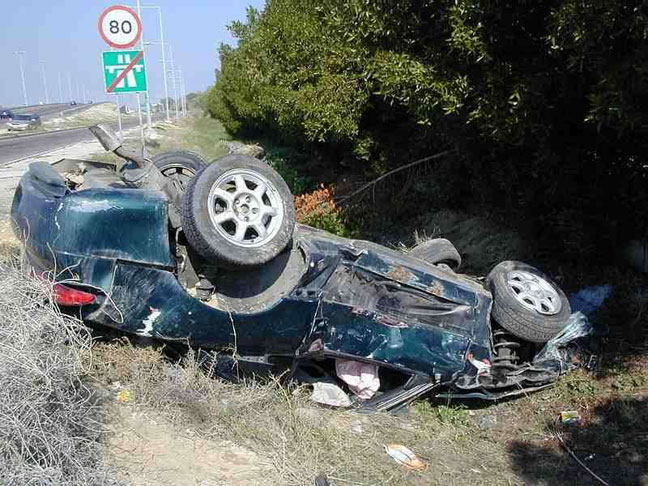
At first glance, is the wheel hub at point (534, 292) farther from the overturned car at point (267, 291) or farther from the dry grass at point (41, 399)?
the dry grass at point (41, 399)

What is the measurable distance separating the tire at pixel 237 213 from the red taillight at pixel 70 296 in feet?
2.22

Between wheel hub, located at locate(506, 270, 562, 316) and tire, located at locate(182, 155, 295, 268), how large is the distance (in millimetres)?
1988

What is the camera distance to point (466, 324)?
14.8 ft

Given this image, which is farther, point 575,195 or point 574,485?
point 575,195

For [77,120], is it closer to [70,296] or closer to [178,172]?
[178,172]

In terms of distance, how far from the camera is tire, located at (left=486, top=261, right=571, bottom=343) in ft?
15.4

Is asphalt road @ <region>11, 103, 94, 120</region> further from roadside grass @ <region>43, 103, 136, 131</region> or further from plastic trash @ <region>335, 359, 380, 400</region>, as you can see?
plastic trash @ <region>335, 359, 380, 400</region>

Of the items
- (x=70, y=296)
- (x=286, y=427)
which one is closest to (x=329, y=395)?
(x=286, y=427)

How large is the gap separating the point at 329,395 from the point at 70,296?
6.03 ft

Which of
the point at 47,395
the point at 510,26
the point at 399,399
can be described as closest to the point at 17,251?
the point at 47,395

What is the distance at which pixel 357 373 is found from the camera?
4453mm

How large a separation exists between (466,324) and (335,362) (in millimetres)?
963

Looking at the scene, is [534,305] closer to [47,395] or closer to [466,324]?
[466,324]

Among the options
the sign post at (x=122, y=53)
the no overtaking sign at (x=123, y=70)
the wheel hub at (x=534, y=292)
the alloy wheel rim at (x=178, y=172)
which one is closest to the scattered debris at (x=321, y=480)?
the wheel hub at (x=534, y=292)
